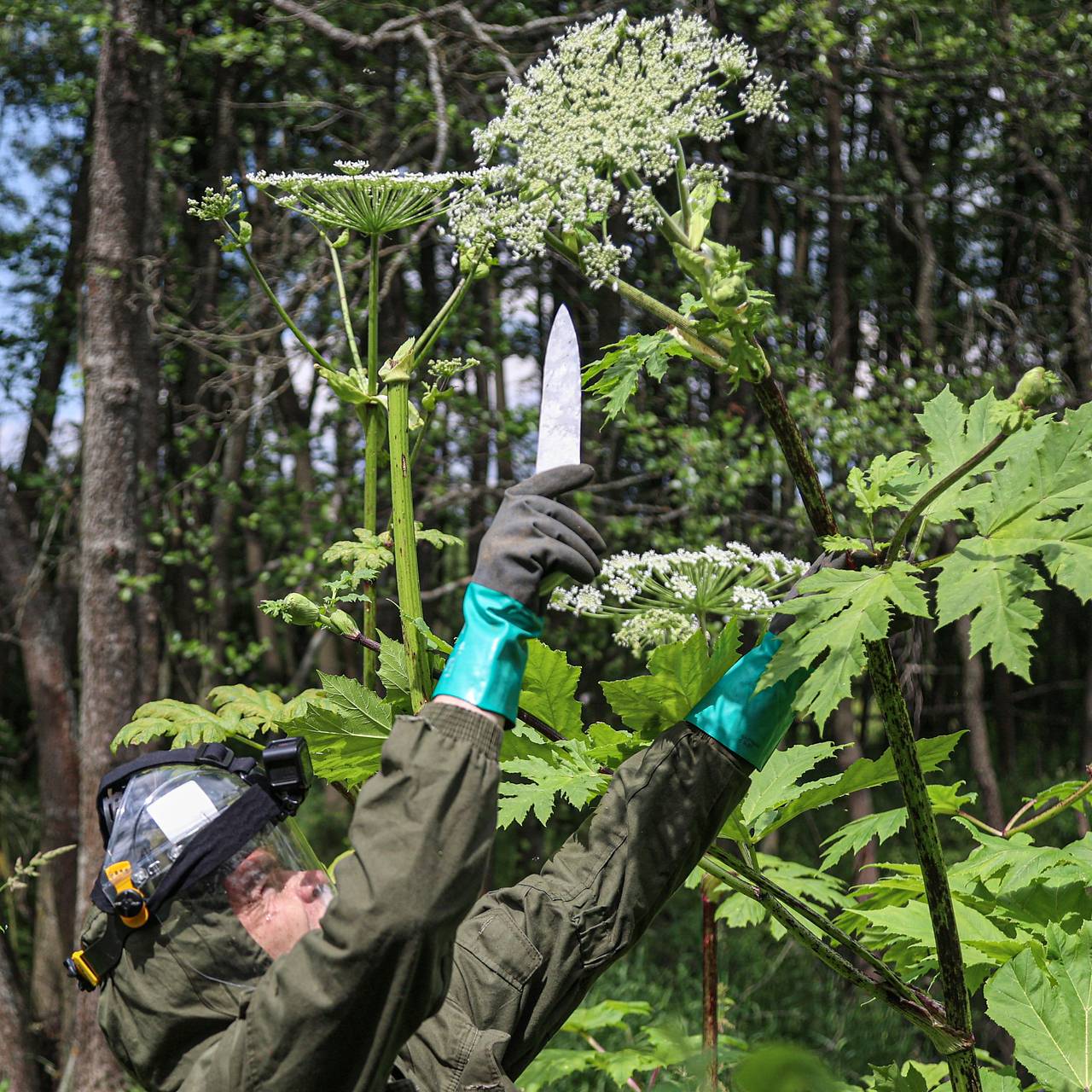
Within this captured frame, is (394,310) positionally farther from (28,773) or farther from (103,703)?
(28,773)

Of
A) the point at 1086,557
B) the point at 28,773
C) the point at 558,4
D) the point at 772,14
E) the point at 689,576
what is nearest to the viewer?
the point at 1086,557

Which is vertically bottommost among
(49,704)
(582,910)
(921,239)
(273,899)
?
(49,704)

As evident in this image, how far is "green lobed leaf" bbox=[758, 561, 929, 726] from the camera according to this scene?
4.26ft

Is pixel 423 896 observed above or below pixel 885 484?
below

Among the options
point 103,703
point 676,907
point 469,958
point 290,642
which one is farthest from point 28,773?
point 469,958

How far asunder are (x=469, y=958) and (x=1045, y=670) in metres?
16.5

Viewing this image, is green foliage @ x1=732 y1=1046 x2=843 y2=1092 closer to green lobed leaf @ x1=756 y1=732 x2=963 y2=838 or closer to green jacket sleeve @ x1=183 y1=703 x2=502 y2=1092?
green jacket sleeve @ x1=183 y1=703 x2=502 y2=1092

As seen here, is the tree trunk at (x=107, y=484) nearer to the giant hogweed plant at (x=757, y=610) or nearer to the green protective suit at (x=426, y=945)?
the giant hogweed plant at (x=757, y=610)

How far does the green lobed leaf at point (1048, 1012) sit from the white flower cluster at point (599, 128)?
124cm

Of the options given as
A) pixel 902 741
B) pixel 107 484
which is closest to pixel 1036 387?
pixel 902 741

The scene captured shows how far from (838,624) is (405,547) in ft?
2.38

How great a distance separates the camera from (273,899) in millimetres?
1587

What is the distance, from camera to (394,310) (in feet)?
29.0

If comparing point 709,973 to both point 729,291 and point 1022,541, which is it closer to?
point 1022,541
